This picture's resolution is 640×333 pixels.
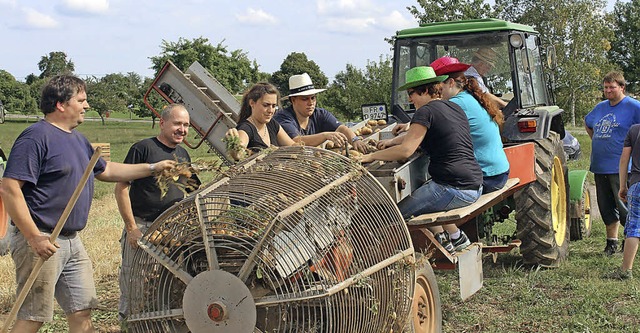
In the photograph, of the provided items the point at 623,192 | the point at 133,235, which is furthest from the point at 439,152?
the point at 623,192

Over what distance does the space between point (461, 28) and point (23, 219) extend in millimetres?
5573

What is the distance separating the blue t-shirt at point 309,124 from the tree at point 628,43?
54.5m

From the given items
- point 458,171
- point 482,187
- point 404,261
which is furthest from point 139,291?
point 482,187

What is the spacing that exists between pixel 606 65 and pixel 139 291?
38.8 metres

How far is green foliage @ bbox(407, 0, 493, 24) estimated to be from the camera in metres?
24.3

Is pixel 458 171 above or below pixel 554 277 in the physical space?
above

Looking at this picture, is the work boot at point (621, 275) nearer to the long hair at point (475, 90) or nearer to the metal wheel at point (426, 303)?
the long hair at point (475, 90)

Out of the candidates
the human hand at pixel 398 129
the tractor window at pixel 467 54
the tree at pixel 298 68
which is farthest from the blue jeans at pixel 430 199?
the tree at pixel 298 68

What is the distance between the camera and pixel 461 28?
8500 mm

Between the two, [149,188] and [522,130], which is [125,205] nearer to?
[149,188]

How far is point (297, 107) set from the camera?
263 inches

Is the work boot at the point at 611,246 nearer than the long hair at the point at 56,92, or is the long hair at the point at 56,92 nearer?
the long hair at the point at 56,92

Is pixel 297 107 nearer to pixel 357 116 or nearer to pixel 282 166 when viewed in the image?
pixel 282 166

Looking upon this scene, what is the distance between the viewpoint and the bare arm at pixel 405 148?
5223 mm
